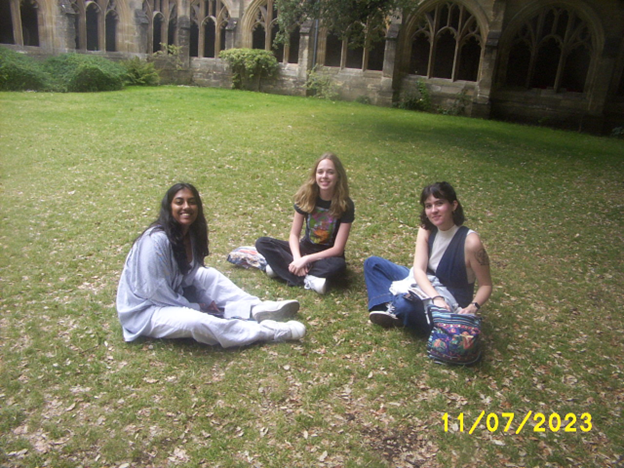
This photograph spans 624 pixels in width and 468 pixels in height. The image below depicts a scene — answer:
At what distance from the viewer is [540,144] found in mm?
13055

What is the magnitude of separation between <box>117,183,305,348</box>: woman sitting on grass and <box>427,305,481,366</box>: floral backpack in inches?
41.3

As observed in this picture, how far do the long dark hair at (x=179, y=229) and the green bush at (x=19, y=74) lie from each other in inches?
626

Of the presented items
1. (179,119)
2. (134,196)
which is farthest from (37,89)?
(134,196)

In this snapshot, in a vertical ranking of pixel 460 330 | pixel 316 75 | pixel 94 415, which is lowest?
pixel 94 415

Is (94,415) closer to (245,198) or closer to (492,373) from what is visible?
(492,373)

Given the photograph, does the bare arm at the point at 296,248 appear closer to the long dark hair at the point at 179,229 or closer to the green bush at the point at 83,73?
the long dark hair at the point at 179,229

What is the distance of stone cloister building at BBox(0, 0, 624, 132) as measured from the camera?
17.0m

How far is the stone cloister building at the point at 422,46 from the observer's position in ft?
55.8

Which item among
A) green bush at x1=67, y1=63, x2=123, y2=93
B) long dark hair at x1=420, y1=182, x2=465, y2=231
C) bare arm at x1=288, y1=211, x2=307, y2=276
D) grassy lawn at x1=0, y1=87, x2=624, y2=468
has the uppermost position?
green bush at x1=67, y1=63, x2=123, y2=93

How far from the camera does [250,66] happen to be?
69.4 ft

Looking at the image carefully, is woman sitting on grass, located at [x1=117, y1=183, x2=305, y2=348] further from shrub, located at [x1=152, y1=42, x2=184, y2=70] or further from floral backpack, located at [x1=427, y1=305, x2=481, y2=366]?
shrub, located at [x1=152, y1=42, x2=184, y2=70]

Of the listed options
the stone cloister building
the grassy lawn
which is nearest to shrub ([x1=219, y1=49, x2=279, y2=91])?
the stone cloister building

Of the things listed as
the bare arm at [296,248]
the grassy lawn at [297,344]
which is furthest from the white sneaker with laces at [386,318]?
the bare arm at [296,248]

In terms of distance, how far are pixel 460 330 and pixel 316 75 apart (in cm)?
1821
